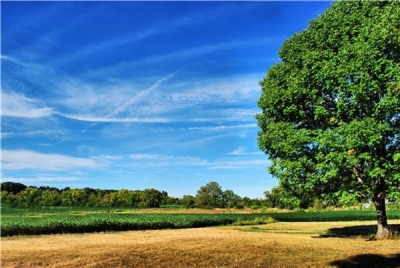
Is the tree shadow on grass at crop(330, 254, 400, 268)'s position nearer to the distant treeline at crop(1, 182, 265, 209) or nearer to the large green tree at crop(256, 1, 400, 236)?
the large green tree at crop(256, 1, 400, 236)

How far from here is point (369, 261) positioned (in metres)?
16.2

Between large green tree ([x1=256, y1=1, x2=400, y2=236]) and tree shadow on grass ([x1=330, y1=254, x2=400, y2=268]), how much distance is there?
509cm

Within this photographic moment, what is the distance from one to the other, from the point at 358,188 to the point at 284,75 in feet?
32.2

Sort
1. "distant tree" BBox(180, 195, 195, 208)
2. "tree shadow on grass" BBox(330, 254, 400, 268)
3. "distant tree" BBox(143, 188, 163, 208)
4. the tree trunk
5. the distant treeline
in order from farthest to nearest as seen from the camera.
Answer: "distant tree" BBox(180, 195, 195, 208) → "distant tree" BBox(143, 188, 163, 208) → the distant treeline → the tree trunk → "tree shadow on grass" BBox(330, 254, 400, 268)

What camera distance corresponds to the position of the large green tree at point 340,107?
68.6 ft

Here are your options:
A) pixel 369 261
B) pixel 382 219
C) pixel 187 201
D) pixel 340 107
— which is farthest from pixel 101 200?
pixel 369 261

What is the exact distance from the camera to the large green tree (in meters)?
20.9

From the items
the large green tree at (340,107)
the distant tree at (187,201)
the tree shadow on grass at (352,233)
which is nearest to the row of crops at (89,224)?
the tree shadow on grass at (352,233)

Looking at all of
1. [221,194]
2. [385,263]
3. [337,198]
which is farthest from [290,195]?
[221,194]

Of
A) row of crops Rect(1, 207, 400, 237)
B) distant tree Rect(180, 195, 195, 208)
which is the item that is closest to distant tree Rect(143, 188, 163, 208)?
distant tree Rect(180, 195, 195, 208)

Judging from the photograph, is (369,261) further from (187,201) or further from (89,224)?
(187,201)

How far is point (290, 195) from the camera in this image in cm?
2550

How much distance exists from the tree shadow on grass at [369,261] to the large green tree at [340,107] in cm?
509

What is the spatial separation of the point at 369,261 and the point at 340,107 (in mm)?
9826
